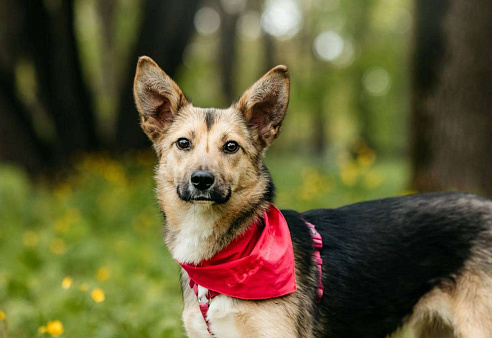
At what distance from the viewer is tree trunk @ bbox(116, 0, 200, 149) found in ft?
39.3

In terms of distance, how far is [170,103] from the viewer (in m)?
3.77

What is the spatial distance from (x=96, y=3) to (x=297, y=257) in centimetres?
1758

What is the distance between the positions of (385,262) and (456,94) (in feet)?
14.0

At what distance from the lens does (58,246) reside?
21.5ft

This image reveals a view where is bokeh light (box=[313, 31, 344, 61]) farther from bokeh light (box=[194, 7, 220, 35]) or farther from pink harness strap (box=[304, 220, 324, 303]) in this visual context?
pink harness strap (box=[304, 220, 324, 303])

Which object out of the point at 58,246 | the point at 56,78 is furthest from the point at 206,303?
the point at 56,78

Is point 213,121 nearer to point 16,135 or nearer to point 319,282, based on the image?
point 319,282

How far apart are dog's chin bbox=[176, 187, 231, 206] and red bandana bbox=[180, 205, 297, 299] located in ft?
1.18

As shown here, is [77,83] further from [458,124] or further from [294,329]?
[294,329]

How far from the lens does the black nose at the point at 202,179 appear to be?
3100mm

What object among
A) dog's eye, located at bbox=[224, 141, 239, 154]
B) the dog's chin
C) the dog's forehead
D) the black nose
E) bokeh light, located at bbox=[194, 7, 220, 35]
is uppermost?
bokeh light, located at bbox=[194, 7, 220, 35]

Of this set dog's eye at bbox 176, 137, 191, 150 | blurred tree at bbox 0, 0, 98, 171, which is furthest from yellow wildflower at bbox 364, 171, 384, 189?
blurred tree at bbox 0, 0, 98, 171

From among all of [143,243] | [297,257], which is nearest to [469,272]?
[297,257]

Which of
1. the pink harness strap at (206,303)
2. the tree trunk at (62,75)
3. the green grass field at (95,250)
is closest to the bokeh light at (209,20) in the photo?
the tree trunk at (62,75)
